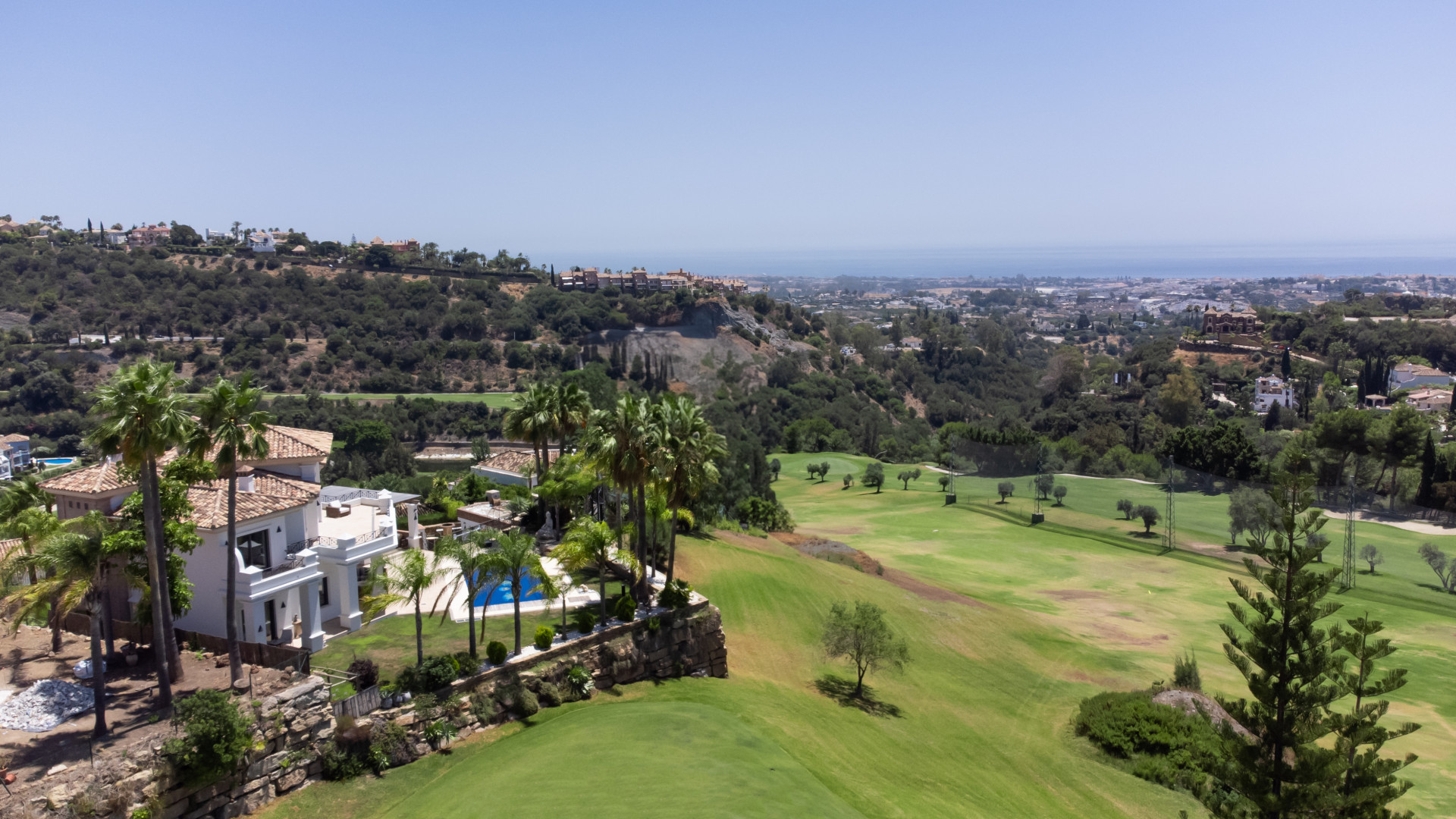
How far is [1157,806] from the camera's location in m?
24.6

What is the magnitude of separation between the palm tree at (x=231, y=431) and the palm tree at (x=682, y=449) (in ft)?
38.4

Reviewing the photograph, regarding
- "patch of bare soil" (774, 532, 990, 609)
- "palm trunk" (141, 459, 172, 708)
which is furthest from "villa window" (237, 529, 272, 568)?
"patch of bare soil" (774, 532, 990, 609)

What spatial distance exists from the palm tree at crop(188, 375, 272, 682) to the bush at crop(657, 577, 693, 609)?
40.6 ft

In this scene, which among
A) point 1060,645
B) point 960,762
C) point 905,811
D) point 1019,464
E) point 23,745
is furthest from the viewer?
point 1019,464

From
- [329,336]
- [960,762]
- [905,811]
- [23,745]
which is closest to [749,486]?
[960,762]

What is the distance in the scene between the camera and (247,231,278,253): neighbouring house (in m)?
167

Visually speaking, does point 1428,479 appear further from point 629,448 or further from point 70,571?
point 70,571

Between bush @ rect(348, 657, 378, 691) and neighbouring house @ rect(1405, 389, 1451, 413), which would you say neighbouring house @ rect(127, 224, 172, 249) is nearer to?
bush @ rect(348, 657, 378, 691)

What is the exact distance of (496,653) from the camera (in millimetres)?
22281

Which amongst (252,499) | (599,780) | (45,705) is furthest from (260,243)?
(599,780)

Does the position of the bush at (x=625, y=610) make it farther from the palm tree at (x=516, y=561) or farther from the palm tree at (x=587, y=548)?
the palm tree at (x=516, y=561)

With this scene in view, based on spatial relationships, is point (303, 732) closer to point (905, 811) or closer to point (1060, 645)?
point (905, 811)

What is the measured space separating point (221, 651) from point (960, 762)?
21.0 m

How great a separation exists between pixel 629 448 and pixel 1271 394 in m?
133
